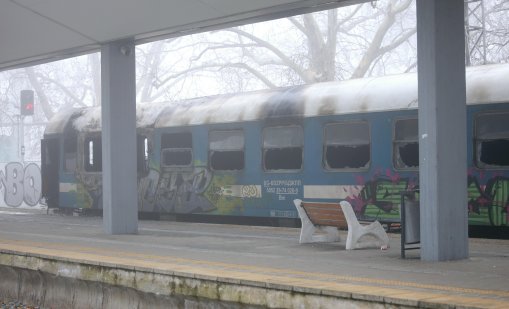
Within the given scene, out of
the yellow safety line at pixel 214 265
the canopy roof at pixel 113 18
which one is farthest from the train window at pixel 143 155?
the yellow safety line at pixel 214 265

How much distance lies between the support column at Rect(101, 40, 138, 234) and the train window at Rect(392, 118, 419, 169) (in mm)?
4938

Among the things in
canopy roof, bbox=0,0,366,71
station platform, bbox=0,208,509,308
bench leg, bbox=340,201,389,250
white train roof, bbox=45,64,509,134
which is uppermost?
canopy roof, bbox=0,0,366,71

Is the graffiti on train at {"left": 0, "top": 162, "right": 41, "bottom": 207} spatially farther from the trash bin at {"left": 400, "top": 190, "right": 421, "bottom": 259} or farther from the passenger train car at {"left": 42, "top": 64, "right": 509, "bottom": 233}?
the trash bin at {"left": 400, "top": 190, "right": 421, "bottom": 259}

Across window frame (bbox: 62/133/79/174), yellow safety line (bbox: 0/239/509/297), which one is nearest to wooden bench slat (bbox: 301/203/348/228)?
yellow safety line (bbox: 0/239/509/297)

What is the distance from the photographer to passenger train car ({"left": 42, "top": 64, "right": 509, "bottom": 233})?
46.2 feet

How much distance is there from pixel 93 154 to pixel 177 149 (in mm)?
3683

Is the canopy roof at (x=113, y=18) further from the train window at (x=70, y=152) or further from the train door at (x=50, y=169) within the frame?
the train door at (x=50, y=169)

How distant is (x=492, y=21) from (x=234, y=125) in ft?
79.9

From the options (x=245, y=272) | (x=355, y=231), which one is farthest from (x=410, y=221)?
(x=245, y=272)

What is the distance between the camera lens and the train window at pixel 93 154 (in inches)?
883

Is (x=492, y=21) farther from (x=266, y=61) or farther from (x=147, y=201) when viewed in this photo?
(x=147, y=201)

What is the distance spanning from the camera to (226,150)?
18.6 meters

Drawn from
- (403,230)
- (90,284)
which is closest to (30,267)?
(90,284)

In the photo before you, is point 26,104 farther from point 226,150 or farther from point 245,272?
point 245,272
